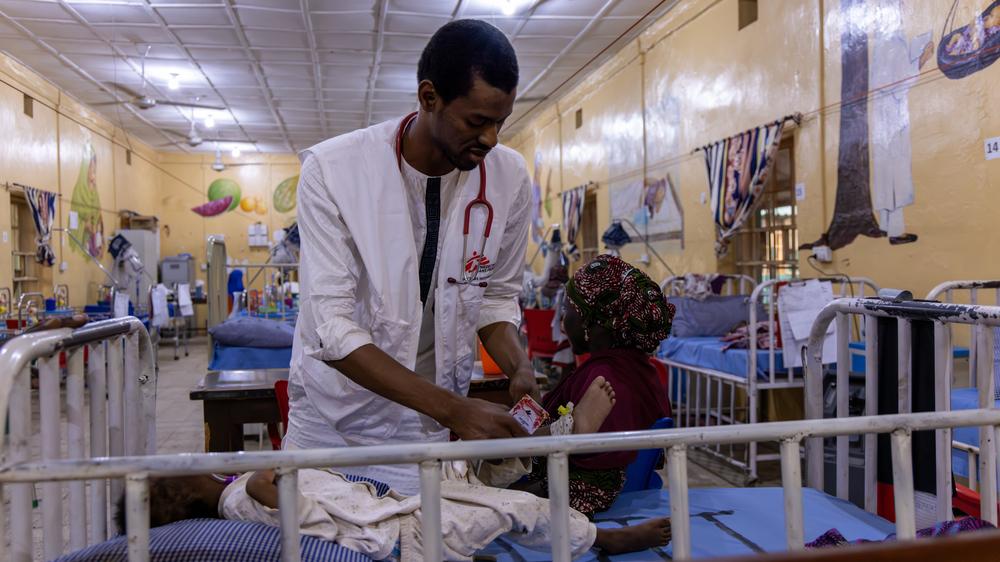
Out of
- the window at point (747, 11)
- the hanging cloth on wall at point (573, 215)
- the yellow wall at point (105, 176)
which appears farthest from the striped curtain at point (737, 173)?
the yellow wall at point (105, 176)

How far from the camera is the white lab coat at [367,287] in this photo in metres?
1.44

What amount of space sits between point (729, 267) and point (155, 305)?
22.4ft

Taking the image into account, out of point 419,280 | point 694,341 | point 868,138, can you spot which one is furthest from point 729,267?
point 419,280

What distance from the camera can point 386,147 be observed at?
1.52 meters

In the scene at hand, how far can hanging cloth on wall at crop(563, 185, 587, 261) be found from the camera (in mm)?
10060

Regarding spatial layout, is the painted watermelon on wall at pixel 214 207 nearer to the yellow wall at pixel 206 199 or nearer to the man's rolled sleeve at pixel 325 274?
the yellow wall at pixel 206 199

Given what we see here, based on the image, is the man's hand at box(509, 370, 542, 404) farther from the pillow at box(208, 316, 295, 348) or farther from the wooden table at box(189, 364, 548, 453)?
the pillow at box(208, 316, 295, 348)

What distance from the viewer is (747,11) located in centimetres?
611

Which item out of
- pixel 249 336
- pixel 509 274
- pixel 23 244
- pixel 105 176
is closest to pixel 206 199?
pixel 105 176

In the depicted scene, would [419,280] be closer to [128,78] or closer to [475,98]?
[475,98]

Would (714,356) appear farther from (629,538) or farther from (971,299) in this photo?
(629,538)

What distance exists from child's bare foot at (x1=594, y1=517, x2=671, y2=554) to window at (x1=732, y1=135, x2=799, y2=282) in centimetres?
434

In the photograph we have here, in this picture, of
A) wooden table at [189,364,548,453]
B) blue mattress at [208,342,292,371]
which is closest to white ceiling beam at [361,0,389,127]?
blue mattress at [208,342,292,371]

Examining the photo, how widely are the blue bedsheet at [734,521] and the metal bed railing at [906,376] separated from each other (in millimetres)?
117
